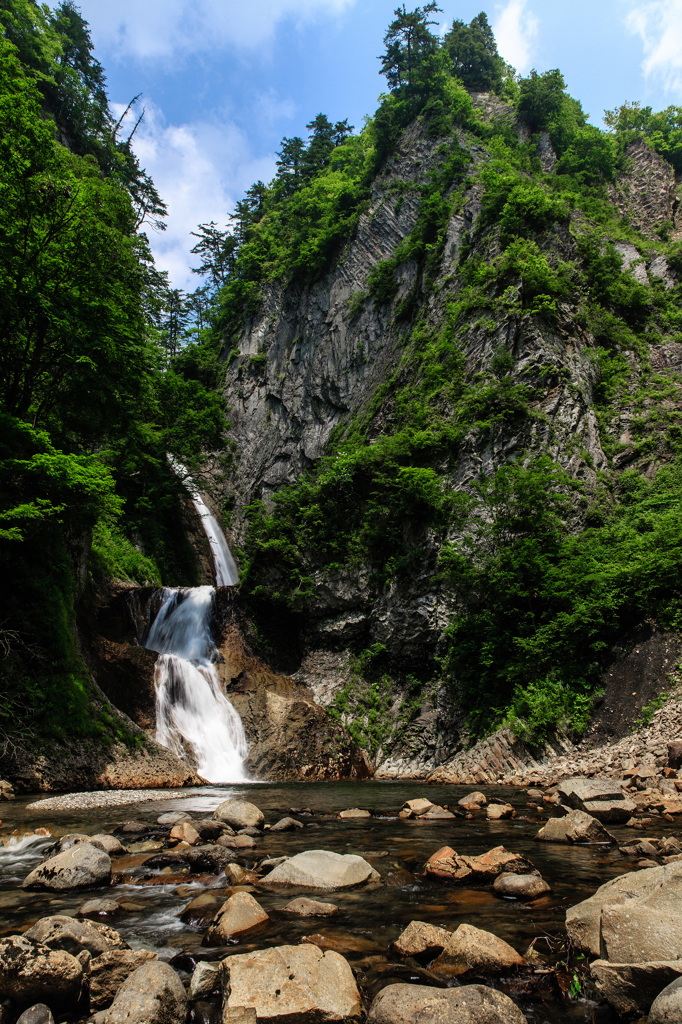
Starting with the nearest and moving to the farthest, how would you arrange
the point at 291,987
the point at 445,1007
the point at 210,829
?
the point at 445,1007 → the point at 291,987 → the point at 210,829

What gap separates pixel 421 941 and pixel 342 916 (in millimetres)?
1154

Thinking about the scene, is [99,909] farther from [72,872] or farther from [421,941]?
[421,941]

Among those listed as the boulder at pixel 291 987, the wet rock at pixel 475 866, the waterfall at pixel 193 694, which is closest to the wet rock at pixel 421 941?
the boulder at pixel 291 987

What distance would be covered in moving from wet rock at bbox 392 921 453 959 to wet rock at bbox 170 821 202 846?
428 centimetres

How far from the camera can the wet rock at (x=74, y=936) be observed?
11.9 feet

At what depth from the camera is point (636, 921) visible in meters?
3.13

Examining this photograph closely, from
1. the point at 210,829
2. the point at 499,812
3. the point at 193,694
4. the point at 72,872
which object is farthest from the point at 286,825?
the point at 193,694

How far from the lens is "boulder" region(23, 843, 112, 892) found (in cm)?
536

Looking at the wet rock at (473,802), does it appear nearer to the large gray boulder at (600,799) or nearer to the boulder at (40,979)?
the large gray boulder at (600,799)

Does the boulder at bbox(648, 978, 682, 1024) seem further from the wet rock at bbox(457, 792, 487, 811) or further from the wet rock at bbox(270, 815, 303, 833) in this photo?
the wet rock at bbox(457, 792, 487, 811)

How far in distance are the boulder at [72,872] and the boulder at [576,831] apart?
5340 mm

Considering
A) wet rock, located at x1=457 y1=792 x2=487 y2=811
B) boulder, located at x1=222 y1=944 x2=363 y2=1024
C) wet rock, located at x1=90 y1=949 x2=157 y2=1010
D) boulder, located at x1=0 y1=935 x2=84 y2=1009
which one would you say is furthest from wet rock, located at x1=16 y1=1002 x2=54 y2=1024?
wet rock, located at x1=457 y1=792 x2=487 y2=811

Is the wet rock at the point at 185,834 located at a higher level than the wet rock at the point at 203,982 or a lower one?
lower

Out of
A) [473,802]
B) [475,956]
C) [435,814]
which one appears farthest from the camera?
[473,802]
